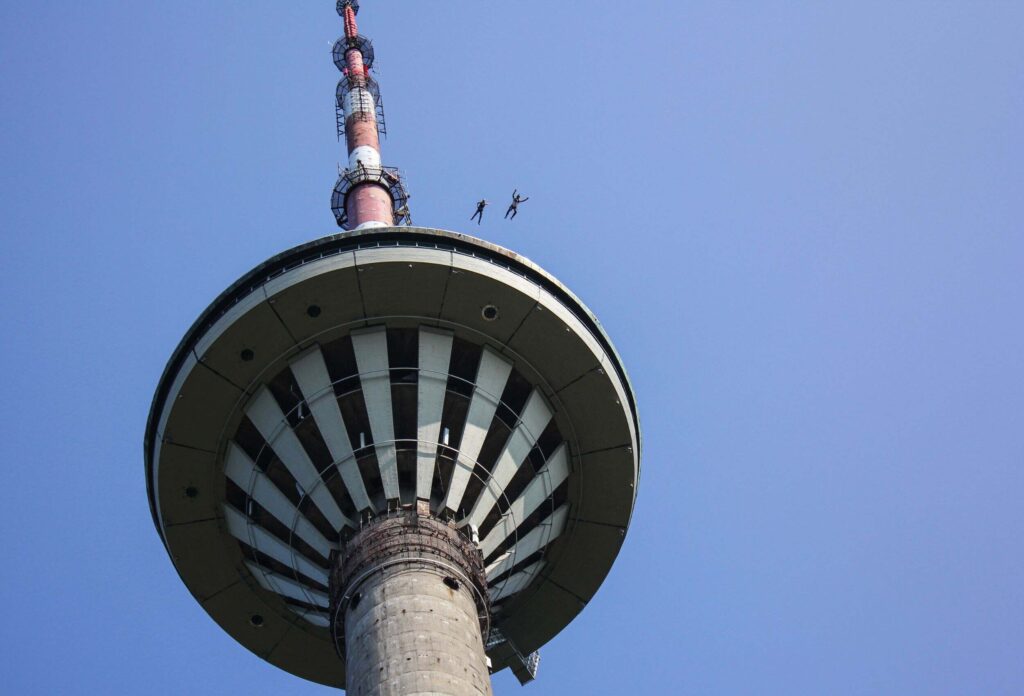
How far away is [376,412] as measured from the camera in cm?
2367

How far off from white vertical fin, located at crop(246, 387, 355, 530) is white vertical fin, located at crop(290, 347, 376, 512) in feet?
1.70

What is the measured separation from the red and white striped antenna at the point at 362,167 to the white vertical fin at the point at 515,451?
28.0ft

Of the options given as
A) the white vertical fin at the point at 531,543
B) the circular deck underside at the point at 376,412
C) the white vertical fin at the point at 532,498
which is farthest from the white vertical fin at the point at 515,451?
the white vertical fin at the point at 531,543

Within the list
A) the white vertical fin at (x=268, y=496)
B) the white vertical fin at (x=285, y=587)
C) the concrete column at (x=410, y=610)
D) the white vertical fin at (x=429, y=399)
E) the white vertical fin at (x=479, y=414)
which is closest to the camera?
the concrete column at (x=410, y=610)

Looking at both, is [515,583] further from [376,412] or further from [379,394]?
[379,394]

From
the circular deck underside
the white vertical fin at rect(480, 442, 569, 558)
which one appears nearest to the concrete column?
the circular deck underside

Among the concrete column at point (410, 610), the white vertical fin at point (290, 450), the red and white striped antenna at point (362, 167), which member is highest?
the red and white striped antenna at point (362, 167)

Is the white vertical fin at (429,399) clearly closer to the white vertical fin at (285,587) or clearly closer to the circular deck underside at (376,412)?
the circular deck underside at (376,412)

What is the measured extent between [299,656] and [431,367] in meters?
9.00

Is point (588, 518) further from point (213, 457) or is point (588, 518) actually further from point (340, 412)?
point (213, 457)

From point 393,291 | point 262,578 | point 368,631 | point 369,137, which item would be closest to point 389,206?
point 369,137

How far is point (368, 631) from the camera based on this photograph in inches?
786

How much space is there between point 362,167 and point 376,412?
1436 centimetres

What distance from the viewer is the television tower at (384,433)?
75.9 feet
